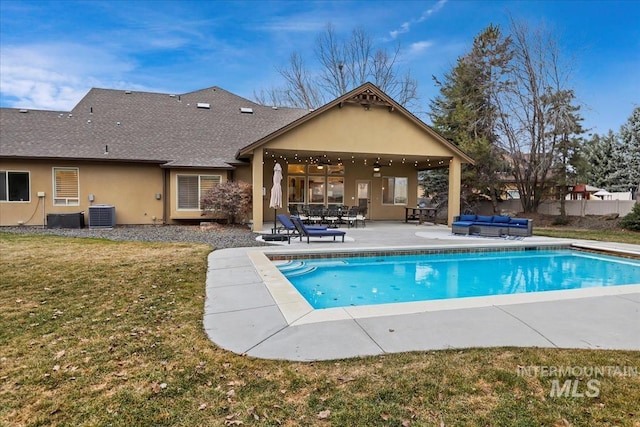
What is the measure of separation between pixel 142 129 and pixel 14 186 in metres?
5.18

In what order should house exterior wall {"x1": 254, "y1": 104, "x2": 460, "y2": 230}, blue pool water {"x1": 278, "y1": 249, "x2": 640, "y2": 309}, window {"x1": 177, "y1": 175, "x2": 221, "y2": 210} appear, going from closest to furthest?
blue pool water {"x1": 278, "y1": 249, "x2": 640, "y2": 309} → house exterior wall {"x1": 254, "y1": 104, "x2": 460, "y2": 230} → window {"x1": 177, "y1": 175, "x2": 221, "y2": 210}

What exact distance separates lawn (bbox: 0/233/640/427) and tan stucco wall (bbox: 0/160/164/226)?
11103mm

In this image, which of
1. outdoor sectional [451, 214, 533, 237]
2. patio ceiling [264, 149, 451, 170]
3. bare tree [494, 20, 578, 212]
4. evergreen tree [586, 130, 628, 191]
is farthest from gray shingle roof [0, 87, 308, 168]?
evergreen tree [586, 130, 628, 191]

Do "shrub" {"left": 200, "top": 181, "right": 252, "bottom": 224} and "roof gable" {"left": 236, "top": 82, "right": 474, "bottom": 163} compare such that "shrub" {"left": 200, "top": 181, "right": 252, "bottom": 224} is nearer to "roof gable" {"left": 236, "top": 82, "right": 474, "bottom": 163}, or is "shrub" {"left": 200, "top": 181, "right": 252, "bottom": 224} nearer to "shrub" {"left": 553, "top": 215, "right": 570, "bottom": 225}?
"roof gable" {"left": 236, "top": 82, "right": 474, "bottom": 163}

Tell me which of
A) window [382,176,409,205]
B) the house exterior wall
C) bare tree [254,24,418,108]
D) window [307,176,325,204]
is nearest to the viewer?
the house exterior wall

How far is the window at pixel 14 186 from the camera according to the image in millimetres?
13508

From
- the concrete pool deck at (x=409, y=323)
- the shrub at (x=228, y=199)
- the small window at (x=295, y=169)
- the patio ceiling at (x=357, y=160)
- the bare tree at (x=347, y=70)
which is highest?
the bare tree at (x=347, y=70)

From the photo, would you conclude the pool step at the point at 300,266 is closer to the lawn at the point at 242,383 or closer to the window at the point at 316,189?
the lawn at the point at 242,383

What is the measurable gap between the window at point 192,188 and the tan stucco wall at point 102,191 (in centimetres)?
99

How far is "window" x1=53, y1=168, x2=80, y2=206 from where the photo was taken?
14.0m

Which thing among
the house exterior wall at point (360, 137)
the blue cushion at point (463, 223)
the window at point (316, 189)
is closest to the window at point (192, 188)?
the house exterior wall at point (360, 137)

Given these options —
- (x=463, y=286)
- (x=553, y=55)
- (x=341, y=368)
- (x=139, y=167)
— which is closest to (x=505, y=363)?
(x=341, y=368)

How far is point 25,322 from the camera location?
412 cm

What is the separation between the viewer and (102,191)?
47.1ft
